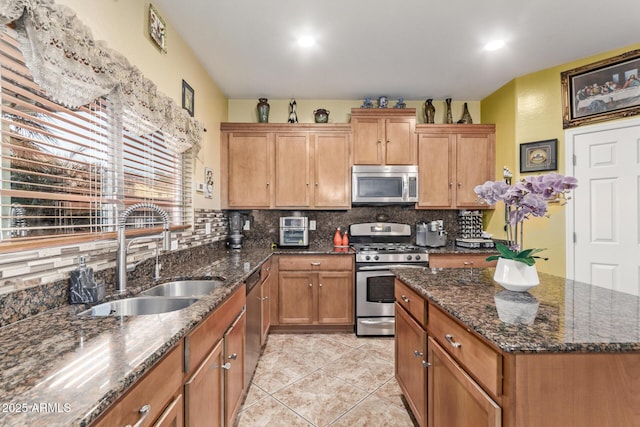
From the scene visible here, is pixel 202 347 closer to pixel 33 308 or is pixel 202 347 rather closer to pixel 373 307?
pixel 33 308

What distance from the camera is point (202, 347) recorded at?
117 cm

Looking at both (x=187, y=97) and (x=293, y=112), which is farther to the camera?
(x=293, y=112)

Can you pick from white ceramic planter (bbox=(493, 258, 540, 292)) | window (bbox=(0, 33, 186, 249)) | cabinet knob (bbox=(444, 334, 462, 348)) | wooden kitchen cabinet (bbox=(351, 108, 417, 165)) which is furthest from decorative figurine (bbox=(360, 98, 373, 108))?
cabinet knob (bbox=(444, 334, 462, 348))

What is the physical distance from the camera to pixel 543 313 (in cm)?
107

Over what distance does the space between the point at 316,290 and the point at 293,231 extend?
0.72m

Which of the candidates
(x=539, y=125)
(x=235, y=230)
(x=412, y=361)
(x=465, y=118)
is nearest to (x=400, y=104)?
(x=465, y=118)

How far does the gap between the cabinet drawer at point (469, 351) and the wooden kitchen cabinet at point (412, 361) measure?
0.19 meters

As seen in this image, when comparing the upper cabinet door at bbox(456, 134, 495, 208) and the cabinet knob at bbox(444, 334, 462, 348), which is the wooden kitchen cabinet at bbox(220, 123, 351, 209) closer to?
the upper cabinet door at bbox(456, 134, 495, 208)

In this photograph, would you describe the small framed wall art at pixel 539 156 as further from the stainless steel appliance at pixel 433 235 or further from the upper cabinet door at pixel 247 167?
the upper cabinet door at pixel 247 167

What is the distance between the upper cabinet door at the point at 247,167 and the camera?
3.32m

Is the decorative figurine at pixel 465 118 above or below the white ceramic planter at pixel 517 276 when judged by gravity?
above

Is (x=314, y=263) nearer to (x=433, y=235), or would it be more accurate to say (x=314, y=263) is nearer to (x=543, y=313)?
(x=433, y=235)

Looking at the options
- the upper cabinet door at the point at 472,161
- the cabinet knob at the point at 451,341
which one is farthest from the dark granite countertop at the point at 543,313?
the upper cabinet door at the point at 472,161

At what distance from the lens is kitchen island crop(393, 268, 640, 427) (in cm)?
83
